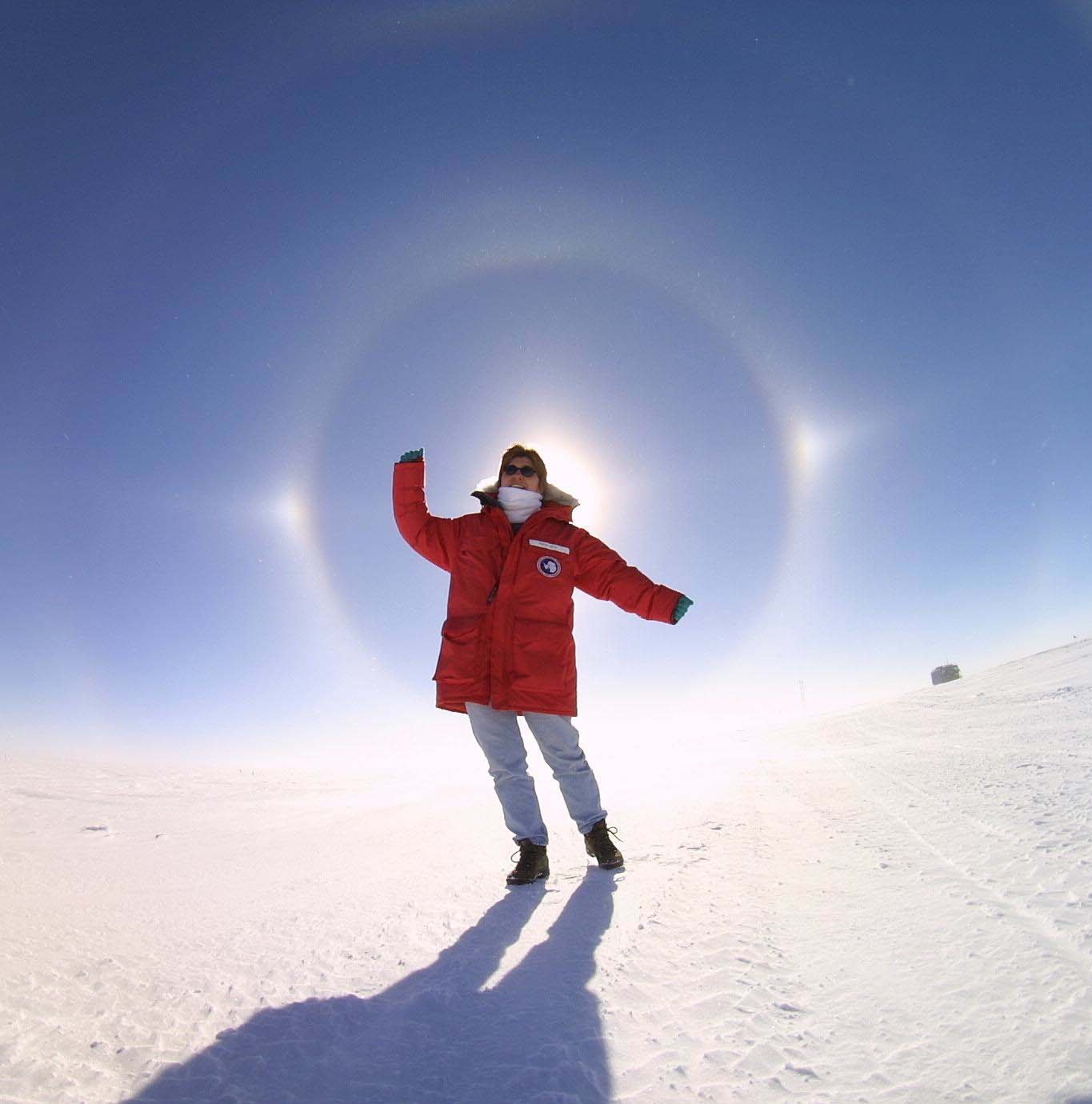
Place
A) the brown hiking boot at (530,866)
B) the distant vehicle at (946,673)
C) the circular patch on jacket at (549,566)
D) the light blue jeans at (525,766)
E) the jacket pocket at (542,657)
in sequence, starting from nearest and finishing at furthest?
the brown hiking boot at (530,866), the light blue jeans at (525,766), the jacket pocket at (542,657), the circular patch on jacket at (549,566), the distant vehicle at (946,673)

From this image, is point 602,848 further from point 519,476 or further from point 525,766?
point 519,476

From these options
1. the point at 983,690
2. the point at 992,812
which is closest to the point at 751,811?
the point at 992,812

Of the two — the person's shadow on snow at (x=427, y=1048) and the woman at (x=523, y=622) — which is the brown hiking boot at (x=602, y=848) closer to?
the woman at (x=523, y=622)

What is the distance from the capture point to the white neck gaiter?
11.8 ft

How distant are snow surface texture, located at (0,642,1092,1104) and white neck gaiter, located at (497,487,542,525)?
1.88 m

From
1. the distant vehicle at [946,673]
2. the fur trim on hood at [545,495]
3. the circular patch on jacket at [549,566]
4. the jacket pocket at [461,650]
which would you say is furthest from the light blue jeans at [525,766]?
the distant vehicle at [946,673]

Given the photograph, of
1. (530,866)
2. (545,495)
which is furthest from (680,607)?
(530,866)

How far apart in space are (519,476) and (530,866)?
2.28 m

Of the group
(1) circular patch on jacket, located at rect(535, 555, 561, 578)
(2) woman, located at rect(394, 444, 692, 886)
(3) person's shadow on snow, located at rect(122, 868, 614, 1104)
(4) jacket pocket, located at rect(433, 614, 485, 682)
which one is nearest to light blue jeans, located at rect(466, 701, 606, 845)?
(2) woman, located at rect(394, 444, 692, 886)

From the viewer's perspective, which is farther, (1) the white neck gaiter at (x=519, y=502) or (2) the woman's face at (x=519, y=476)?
(2) the woman's face at (x=519, y=476)

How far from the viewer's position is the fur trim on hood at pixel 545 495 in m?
3.73

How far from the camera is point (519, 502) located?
11.9 ft

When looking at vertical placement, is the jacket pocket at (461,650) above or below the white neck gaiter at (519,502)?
below

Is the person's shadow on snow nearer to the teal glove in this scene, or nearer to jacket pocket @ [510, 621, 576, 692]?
jacket pocket @ [510, 621, 576, 692]
